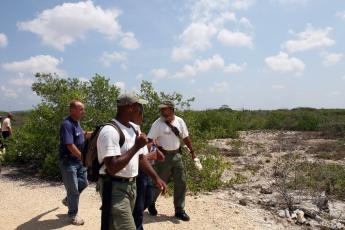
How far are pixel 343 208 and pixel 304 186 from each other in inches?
50.7

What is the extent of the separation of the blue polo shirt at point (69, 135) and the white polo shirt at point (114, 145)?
203cm

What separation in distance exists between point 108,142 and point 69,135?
89.0 inches

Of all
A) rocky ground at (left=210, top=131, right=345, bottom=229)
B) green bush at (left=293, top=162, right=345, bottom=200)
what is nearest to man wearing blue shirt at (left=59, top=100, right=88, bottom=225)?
rocky ground at (left=210, top=131, right=345, bottom=229)

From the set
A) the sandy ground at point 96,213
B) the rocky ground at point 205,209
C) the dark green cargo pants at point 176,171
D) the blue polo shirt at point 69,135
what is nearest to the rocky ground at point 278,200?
the rocky ground at point 205,209

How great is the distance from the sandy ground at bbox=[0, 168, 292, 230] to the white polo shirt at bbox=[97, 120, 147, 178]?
252 centimetres

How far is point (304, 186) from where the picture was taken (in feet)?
30.6

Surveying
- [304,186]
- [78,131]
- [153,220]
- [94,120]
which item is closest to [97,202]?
[153,220]

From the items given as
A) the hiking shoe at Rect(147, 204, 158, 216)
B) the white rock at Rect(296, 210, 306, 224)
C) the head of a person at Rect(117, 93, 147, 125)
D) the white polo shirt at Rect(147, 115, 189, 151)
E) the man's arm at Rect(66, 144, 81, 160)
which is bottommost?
the white rock at Rect(296, 210, 306, 224)

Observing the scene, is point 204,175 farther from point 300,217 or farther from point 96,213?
point 96,213

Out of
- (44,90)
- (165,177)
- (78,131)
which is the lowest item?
(165,177)

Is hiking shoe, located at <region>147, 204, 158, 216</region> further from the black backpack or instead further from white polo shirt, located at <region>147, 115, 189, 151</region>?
the black backpack

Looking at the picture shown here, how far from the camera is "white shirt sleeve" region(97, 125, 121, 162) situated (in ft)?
11.4

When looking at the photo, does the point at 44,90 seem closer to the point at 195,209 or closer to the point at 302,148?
the point at 195,209

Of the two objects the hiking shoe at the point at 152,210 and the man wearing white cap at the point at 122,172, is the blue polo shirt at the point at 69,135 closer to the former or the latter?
the hiking shoe at the point at 152,210
